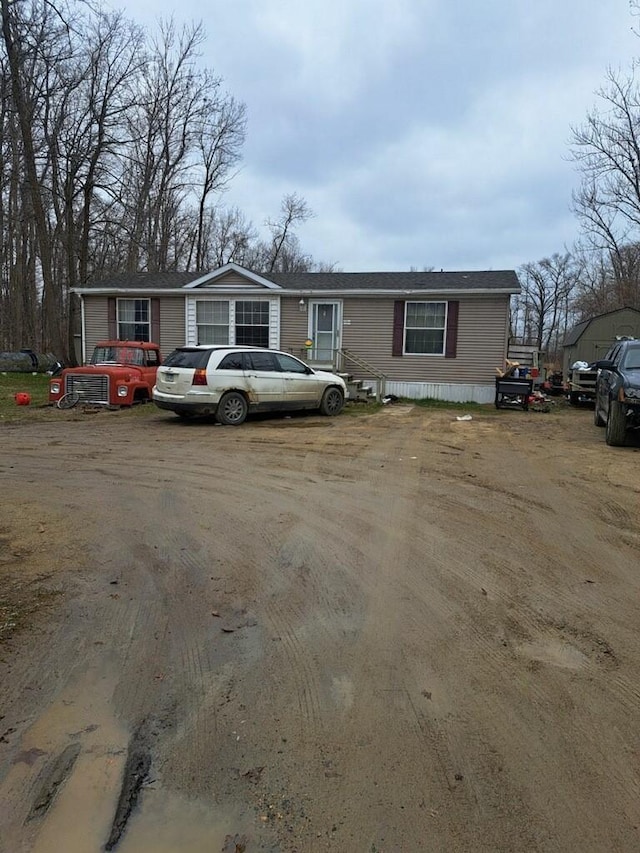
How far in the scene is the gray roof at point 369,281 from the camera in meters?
16.7

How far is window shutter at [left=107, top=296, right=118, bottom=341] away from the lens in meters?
18.8

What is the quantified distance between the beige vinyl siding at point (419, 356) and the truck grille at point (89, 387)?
6.20 meters

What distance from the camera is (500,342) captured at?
16641 mm

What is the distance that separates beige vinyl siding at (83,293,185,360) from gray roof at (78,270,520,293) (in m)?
0.44

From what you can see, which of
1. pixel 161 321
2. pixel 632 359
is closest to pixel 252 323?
pixel 161 321

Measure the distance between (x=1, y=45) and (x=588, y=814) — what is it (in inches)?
1005

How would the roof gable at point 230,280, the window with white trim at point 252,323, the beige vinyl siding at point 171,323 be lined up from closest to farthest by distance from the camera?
the roof gable at point 230,280 → the window with white trim at point 252,323 → the beige vinyl siding at point 171,323

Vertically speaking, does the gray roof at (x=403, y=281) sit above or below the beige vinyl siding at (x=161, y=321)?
above

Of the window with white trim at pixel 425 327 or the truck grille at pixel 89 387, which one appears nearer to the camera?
the truck grille at pixel 89 387

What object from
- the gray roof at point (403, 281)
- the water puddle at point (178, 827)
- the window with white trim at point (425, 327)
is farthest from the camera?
the window with white trim at point (425, 327)

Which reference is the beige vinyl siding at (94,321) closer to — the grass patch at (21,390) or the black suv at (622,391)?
the grass patch at (21,390)

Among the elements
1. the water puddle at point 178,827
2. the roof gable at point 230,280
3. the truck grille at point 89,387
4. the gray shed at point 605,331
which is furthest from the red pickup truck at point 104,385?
the gray shed at point 605,331

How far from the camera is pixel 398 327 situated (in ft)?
56.7

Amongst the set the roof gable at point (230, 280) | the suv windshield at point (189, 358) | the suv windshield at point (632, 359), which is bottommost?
the suv windshield at point (189, 358)
